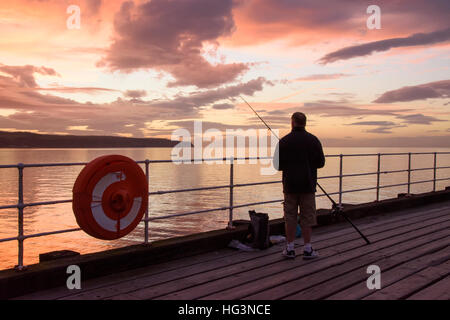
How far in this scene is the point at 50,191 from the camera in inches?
2411

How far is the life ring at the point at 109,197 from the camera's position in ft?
12.9

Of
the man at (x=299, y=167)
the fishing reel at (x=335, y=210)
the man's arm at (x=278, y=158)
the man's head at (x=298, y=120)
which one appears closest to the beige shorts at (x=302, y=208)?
the man at (x=299, y=167)

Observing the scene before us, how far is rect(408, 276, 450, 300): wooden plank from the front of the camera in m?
3.62

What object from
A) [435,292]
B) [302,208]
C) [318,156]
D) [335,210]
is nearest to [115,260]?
[302,208]

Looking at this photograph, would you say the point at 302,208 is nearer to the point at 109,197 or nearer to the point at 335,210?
the point at 335,210

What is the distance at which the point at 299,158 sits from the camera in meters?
4.90

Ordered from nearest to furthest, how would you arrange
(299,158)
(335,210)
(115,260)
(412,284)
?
(412,284) < (115,260) < (299,158) < (335,210)

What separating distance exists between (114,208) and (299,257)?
226 cm

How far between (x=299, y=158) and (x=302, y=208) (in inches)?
25.0

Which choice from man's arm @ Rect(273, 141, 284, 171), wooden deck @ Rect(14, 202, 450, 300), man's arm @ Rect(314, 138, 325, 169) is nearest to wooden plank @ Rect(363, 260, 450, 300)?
wooden deck @ Rect(14, 202, 450, 300)

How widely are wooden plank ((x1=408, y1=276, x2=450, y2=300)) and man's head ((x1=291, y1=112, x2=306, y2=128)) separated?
84.5 inches

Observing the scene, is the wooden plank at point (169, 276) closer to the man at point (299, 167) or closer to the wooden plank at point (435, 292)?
the man at point (299, 167)
